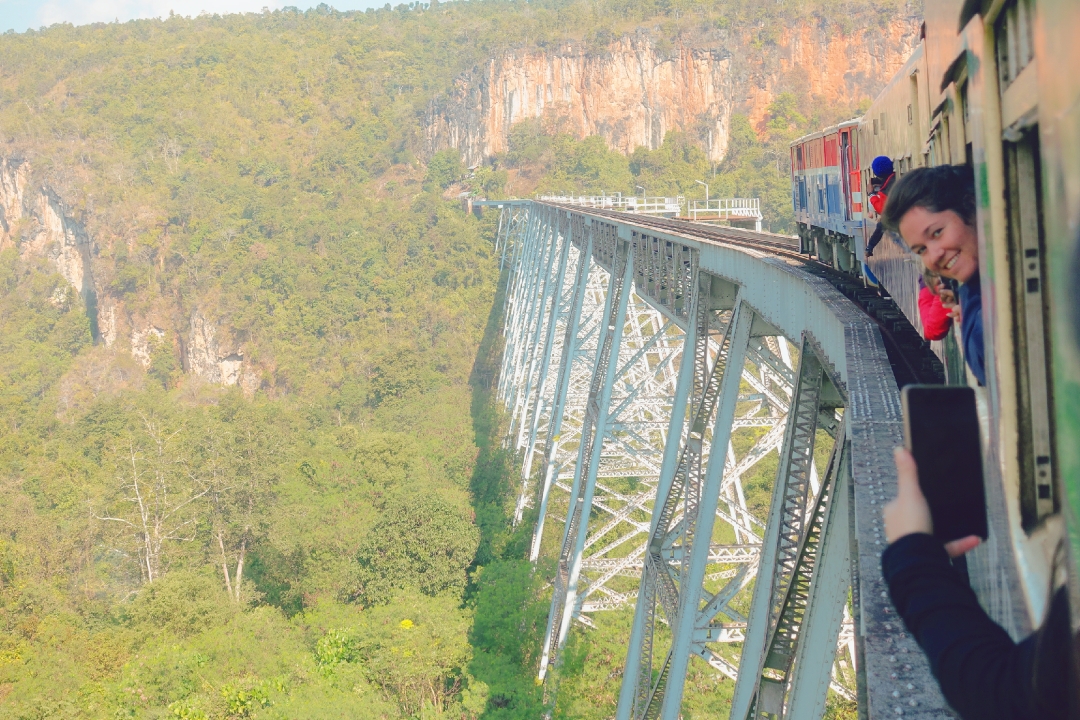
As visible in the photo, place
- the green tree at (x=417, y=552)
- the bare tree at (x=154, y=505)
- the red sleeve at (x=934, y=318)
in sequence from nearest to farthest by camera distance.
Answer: the red sleeve at (x=934, y=318)
the green tree at (x=417, y=552)
the bare tree at (x=154, y=505)

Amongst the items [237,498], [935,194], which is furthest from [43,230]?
[935,194]

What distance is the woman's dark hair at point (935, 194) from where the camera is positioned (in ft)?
6.82

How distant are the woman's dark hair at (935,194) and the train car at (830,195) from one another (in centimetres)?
703

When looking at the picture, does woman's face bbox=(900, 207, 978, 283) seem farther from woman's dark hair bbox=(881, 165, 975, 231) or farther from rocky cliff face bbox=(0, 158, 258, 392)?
rocky cliff face bbox=(0, 158, 258, 392)

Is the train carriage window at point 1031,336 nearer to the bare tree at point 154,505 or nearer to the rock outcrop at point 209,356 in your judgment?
the bare tree at point 154,505

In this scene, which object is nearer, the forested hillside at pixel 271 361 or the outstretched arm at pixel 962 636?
the outstretched arm at pixel 962 636

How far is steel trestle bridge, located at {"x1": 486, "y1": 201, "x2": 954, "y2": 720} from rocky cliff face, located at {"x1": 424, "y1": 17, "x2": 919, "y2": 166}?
56.3 metres

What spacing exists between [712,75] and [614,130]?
816 centimetres

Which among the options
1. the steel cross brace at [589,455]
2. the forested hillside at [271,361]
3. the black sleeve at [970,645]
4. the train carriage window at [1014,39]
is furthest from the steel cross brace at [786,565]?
the forested hillside at [271,361]

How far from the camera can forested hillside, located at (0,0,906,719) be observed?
19.1 meters

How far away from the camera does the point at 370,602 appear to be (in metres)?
22.8

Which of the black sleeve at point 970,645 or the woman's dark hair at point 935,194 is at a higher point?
the woman's dark hair at point 935,194

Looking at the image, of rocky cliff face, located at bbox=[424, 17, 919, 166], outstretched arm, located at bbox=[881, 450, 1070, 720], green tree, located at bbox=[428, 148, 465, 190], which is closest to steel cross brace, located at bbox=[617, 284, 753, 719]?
outstretched arm, located at bbox=[881, 450, 1070, 720]

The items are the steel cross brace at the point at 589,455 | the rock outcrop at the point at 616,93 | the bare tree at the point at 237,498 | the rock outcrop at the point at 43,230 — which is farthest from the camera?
the rock outcrop at the point at 616,93
